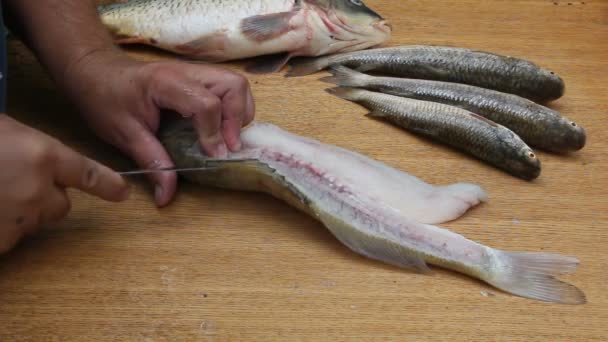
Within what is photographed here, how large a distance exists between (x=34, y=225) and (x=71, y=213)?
0.80 ft

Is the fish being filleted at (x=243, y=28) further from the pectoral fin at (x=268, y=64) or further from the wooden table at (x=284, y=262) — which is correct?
the wooden table at (x=284, y=262)

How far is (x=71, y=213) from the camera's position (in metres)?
1.43

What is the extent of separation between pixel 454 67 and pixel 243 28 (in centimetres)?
60

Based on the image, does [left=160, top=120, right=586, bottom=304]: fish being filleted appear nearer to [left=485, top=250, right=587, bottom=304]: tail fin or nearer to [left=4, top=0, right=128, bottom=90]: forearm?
[left=485, top=250, right=587, bottom=304]: tail fin

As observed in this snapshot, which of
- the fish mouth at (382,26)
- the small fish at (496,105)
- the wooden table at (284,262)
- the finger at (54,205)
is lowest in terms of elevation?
the wooden table at (284,262)

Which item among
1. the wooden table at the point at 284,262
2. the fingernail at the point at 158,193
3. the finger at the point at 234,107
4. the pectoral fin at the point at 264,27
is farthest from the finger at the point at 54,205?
the pectoral fin at the point at 264,27

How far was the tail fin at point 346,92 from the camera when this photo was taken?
1.80m

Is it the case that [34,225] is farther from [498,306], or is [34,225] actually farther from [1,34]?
[498,306]

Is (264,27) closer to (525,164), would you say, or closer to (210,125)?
(210,125)

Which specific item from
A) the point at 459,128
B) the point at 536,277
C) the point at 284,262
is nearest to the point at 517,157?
the point at 459,128

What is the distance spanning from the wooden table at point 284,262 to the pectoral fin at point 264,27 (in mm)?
244

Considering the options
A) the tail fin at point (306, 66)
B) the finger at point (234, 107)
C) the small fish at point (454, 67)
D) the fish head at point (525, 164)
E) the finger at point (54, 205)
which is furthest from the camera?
the tail fin at point (306, 66)

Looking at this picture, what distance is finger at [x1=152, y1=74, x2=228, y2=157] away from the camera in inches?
52.6

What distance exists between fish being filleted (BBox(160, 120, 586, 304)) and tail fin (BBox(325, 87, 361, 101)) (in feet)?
1.05
